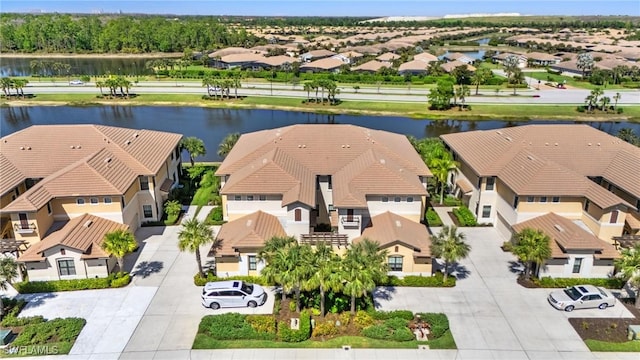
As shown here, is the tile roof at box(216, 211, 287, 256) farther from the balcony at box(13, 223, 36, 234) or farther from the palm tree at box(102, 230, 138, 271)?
the balcony at box(13, 223, 36, 234)

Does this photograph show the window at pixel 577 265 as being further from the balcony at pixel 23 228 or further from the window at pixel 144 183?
the balcony at pixel 23 228

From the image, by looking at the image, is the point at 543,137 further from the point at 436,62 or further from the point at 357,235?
the point at 436,62

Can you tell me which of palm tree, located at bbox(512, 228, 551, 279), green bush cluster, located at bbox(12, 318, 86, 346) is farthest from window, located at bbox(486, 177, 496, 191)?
green bush cluster, located at bbox(12, 318, 86, 346)

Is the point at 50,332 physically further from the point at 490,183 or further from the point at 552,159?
the point at 552,159

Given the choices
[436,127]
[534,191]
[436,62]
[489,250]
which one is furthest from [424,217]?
[436,62]

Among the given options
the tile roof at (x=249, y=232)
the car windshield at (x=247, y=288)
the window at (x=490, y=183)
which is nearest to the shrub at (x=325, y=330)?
the car windshield at (x=247, y=288)

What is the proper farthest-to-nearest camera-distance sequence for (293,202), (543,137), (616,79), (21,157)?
(616,79) → (543,137) → (21,157) → (293,202)
